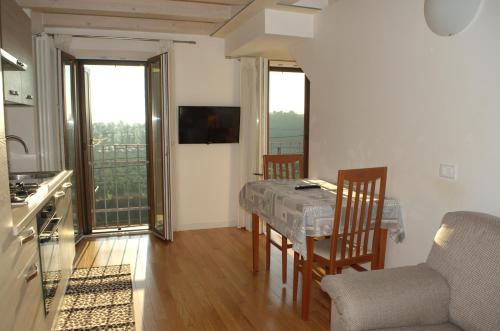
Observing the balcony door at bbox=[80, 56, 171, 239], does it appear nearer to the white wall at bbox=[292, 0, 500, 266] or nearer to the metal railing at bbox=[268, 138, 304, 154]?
the metal railing at bbox=[268, 138, 304, 154]

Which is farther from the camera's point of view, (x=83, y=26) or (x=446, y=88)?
(x=83, y=26)

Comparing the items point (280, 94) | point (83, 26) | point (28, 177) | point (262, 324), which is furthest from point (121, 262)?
point (280, 94)

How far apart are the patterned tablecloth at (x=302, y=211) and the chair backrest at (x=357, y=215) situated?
91mm

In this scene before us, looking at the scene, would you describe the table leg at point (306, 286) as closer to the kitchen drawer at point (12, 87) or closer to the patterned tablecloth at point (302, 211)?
the patterned tablecloth at point (302, 211)

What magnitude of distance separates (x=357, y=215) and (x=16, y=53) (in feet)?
9.09

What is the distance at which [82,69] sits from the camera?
486 centimetres

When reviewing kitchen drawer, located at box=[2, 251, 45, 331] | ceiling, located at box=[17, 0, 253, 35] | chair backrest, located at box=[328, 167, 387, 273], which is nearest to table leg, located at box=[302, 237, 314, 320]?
chair backrest, located at box=[328, 167, 387, 273]

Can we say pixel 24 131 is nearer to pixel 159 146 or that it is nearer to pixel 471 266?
pixel 159 146

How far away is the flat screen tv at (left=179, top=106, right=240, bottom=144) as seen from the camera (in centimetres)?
499

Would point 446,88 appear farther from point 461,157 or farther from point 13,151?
point 13,151

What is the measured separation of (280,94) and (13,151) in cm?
340

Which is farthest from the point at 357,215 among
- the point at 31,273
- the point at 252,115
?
the point at 252,115

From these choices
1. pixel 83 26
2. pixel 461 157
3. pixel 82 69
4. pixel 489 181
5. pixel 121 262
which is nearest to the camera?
pixel 489 181

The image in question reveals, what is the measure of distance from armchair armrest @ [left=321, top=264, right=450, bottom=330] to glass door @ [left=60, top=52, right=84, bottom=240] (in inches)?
142
